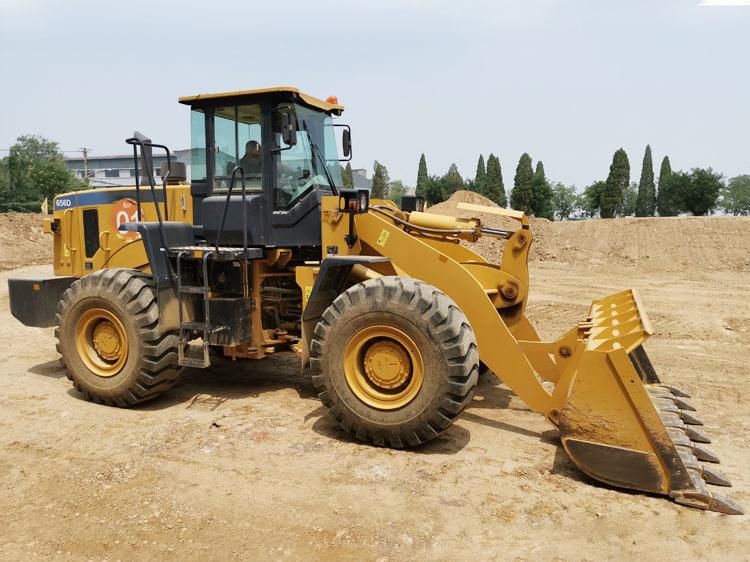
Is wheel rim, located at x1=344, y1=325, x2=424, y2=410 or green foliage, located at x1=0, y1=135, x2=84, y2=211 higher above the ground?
green foliage, located at x1=0, y1=135, x2=84, y2=211

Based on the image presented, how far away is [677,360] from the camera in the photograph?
7.66 meters

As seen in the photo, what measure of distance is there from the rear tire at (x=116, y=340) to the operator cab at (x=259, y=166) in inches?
38.9

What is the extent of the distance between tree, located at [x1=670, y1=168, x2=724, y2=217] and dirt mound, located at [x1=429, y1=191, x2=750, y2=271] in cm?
1339

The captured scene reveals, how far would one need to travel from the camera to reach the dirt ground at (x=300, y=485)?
11.1 feet

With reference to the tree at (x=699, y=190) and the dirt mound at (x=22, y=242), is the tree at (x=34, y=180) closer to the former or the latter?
the dirt mound at (x=22, y=242)

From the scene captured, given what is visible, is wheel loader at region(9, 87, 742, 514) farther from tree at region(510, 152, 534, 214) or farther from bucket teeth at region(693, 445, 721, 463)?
tree at region(510, 152, 534, 214)

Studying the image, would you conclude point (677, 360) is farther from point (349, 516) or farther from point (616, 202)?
point (616, 202)

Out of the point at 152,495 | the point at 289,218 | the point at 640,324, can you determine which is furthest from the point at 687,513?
the point at 289,218

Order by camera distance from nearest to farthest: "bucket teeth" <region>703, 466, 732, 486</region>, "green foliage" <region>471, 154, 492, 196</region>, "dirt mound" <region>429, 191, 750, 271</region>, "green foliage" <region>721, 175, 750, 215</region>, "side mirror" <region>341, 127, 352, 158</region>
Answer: "bucket teeth" <region>703, 466, 732, 486</region> < "side mirror" <region>341, 127, 352, 158</region> < "dirt mound" <region>429, 191, 750, 271</region> < "green foliage" <region>471, 154, 492, 196</region> < "green foliage" <region>721, 175, 750, 215</region>

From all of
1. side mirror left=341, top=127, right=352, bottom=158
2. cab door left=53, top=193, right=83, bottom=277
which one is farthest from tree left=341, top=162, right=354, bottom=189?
cab door left=53, top=193, right=83, bottom=277

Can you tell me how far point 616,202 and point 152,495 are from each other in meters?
44.5

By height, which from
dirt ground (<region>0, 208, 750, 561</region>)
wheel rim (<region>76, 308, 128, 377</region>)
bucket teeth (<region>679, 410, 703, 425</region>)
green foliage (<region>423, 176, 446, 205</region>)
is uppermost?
green foliage (<region>423, 176, 446, 205</region>)

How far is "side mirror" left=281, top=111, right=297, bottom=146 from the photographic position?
5367 millimetres

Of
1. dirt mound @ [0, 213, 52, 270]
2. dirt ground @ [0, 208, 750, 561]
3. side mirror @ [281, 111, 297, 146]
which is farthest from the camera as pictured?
dirt mound @ [0, 213, 52, 270]
